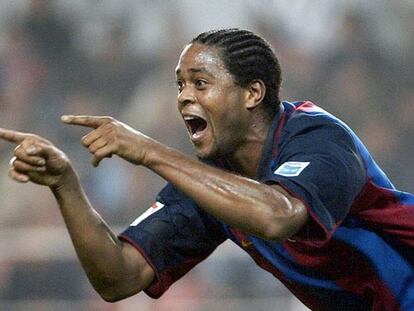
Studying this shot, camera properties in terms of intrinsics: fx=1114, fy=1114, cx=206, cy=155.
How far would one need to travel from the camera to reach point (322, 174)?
3166mm

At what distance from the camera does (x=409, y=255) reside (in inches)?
141

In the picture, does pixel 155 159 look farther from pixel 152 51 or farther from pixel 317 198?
pixel 152 51

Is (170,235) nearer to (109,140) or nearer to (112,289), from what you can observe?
(112,289)

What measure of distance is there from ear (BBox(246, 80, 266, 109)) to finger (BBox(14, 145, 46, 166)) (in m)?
0.74

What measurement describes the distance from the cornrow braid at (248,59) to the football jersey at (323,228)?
0.28 ft

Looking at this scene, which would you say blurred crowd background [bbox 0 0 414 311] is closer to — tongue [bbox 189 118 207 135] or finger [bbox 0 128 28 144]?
tongue [bbox 189 118 207 135]

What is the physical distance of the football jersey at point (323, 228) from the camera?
3193 millimetres

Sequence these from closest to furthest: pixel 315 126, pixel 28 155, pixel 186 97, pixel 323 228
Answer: pixel 323 228 < pixel 28 155 < pixel 315 126 < pixel 186 97

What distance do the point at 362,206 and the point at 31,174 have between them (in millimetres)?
1023

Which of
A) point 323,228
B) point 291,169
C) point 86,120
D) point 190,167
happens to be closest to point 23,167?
point 86,120

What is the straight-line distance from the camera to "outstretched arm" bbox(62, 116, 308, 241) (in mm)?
3047

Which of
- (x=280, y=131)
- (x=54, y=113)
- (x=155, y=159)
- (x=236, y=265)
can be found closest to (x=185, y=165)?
(x=155, y=159)

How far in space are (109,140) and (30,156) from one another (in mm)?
343

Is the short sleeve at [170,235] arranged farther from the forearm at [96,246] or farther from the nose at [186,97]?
the nose at [186,97]
